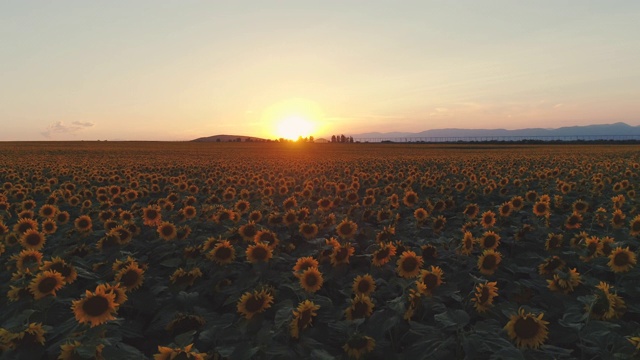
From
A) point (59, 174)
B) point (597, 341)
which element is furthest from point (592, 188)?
point (59, 174)

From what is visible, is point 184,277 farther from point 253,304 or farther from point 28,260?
point 28,260

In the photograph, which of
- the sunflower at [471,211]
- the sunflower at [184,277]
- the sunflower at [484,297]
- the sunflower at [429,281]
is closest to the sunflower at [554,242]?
the sunflower at [471,211]

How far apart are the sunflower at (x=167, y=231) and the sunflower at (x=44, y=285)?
226 cm

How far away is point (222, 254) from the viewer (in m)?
5.34

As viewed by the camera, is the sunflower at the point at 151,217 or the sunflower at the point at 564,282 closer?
the sunflower at the point at 564,282

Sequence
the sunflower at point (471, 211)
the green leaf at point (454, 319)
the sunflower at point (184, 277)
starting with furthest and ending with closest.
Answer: the sunflower at point (471, 211)
the sunflower at point (184, 277)
the green leaf at point (454, 319)

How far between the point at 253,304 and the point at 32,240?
4161 mm

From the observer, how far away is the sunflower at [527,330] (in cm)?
309

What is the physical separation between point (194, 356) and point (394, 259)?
335 cm

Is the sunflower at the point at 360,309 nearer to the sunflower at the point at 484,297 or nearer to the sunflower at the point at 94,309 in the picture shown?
the sunflower at the point at 484,297

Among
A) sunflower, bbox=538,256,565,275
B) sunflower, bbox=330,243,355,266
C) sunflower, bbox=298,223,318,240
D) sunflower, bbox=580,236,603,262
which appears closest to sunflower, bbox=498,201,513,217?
sunflower, bbox=580,236,603,262

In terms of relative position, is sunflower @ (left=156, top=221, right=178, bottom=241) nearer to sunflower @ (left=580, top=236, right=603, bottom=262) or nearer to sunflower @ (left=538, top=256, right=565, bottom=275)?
sunflower @ (left=538, top=256, right=565, bottom=275)

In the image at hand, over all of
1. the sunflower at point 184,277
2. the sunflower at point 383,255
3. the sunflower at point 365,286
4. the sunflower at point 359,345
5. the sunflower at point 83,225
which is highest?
the sunflower at point 83,225

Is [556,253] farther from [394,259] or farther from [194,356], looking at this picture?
[194,356]
